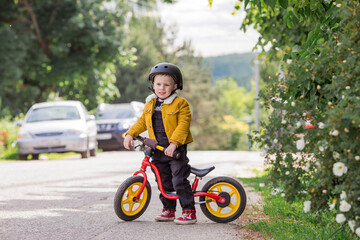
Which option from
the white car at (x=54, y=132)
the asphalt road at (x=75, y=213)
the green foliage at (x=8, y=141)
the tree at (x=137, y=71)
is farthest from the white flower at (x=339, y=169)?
the tree at (x=137, y=71)

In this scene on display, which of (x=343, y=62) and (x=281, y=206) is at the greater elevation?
(x=343, y=62)

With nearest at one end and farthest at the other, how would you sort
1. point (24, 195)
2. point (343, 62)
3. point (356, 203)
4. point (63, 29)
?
point (356, 203), point (343, 62), point (24, 195), point (63, 29)

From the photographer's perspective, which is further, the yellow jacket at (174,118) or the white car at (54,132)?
the white car at (54,132)

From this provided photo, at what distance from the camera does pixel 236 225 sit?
623 cm

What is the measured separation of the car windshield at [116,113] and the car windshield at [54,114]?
19.2ft

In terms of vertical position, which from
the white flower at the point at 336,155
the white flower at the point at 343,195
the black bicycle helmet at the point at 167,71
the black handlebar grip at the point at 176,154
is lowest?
the white flower at the point at 343,195

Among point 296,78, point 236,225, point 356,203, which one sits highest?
point 296,78

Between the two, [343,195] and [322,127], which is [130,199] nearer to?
[322,127]

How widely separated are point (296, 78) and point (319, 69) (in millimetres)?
225

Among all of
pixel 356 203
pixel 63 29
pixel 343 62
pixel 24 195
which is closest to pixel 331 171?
pixel 356 203

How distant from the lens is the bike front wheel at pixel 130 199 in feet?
20.5

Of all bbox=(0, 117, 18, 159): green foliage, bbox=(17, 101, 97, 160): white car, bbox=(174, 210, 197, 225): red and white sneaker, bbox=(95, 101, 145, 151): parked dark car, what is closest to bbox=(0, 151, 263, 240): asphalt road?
bbox=(174, 210, 197, 225): red and white sneaker

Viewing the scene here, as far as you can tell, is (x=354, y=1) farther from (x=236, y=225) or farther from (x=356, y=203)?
(x=236, y=225)

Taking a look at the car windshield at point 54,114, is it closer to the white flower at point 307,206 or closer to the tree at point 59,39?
the tree at point 59,39
